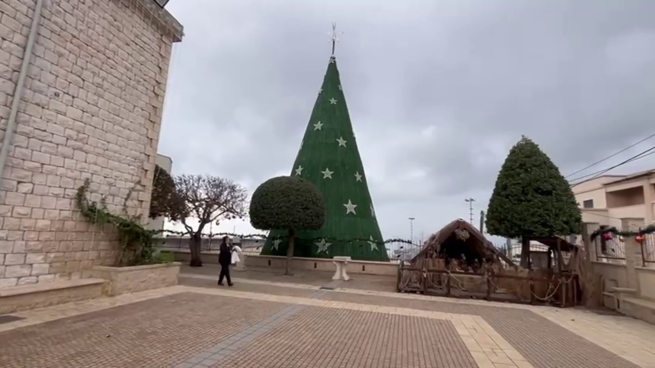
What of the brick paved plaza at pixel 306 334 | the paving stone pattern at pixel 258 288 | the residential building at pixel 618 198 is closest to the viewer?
the brick paved plaza at pixel 306 334

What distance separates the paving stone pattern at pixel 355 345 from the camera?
4.20 m

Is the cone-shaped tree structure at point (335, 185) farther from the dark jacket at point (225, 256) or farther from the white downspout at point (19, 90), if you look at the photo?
the white downspout at point (19, 90)

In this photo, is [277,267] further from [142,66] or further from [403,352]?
[403,352]

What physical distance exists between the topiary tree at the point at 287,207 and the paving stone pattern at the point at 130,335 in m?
6.24

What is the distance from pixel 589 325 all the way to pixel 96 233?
1107 centimetres

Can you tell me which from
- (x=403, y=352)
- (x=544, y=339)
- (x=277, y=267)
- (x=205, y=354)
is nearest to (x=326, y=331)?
(x=403, y=352)

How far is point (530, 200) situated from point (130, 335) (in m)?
10.2

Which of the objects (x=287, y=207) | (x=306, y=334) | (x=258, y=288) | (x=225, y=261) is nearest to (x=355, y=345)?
(x=306, y=334)

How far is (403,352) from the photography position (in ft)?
15.4

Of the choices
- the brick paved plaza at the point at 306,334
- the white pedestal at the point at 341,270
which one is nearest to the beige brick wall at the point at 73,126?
the brick paved plaza at the point at 306,334

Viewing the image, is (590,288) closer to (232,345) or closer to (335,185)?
(232,345)

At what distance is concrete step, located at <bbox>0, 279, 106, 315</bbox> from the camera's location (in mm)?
5668

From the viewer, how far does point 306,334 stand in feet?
17.5

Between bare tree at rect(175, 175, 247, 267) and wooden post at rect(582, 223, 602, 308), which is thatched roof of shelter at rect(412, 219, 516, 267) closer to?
wooden post at rect(582, 223, 602, 308)
